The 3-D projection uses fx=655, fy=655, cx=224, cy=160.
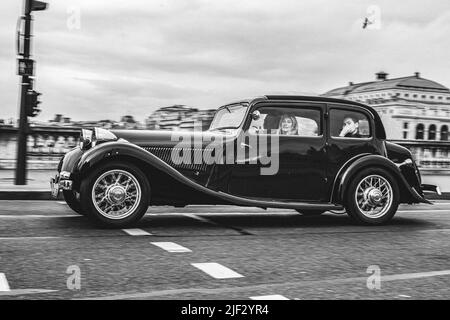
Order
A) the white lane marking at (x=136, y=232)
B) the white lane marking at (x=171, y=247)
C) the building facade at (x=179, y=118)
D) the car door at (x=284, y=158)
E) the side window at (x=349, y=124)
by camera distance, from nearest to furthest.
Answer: the white lane marking at (x=171, y=247) < the white lane marking at (x=136, y=232) < the car door at (x=284, y=158) < the side window at (x=349, y=124) < the building facade at (x=179, y=118)

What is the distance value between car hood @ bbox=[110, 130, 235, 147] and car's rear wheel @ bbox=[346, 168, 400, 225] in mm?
1586

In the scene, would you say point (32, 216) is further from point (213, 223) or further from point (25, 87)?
point (25, 87)

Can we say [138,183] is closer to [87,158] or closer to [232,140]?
[87,158]

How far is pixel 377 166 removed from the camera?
7.71 metres

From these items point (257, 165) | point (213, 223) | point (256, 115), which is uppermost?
point (256, 115)

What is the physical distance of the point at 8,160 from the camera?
1725 centimetres

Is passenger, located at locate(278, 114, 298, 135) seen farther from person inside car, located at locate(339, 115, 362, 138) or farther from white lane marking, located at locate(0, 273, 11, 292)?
white lane marking, located at locate(0, 273, 11, 292)

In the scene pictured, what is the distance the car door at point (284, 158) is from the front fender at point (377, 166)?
0.19 m

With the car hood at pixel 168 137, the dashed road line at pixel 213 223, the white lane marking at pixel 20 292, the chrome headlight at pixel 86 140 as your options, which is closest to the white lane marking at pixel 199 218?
the dashed road line at pixel 213 223

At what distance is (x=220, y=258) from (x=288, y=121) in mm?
2700

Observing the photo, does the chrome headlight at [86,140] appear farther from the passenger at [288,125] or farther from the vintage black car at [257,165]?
the passenger at [288,125]

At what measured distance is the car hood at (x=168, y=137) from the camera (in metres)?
7.13

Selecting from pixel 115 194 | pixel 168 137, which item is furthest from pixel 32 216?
pixel 168 137

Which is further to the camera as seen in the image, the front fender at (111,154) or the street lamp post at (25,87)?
the street lamp post at (25,87)
